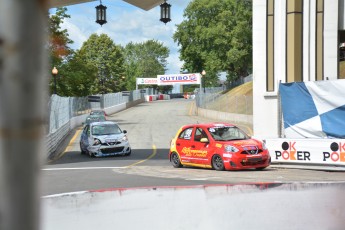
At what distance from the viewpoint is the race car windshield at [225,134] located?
17.5 meters

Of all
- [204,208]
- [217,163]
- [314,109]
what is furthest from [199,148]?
[204,208]

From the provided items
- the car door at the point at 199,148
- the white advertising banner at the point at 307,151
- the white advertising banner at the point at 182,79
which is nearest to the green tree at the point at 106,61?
the white advertising banner at the point at 182,79

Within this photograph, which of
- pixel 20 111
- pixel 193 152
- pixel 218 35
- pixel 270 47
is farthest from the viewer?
pixel 218 35

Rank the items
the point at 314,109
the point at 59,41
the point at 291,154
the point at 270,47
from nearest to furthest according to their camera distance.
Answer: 1. the point at 291,154
2. the point at 314,109
3. the point at 270,47
4. the point at 59,41

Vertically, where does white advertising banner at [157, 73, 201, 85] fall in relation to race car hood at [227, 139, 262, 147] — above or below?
above

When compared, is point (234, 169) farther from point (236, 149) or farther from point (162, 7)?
point (162, 7)

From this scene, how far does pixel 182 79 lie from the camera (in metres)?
95.2

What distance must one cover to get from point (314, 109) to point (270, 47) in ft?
16.5

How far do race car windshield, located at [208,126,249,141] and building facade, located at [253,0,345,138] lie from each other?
4.29 m

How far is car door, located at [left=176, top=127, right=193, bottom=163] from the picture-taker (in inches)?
715

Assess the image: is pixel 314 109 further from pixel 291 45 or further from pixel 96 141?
pixel 96 141

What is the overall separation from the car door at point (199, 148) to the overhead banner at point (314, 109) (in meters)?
3.05

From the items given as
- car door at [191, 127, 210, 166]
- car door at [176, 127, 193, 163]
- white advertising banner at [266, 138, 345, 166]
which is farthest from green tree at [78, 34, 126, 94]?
white advertising banner at [266, 138, 345, 166]

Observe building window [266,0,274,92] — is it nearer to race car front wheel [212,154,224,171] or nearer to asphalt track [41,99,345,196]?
asphalt track [41,99,345,196]
